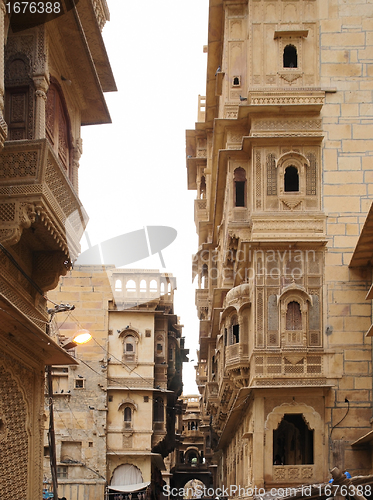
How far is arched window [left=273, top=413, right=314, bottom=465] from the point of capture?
68.1 feet

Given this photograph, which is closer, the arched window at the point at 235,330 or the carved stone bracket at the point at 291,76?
the carved stone bracket at the point at 291,76

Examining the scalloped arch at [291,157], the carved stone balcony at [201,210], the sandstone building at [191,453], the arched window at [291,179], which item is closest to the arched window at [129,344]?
the carved stone balcony at [201,210]

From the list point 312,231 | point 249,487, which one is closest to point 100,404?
point 249,487

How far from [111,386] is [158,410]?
117 inches

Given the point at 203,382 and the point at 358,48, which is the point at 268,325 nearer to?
the point at 358,48

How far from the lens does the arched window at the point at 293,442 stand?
20.8m

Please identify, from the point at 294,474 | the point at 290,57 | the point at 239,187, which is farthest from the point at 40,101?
the point at 290,57

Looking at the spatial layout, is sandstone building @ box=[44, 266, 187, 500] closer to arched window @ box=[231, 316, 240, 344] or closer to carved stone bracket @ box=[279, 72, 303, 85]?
arched window @ box=[231, 316, 240, 344]

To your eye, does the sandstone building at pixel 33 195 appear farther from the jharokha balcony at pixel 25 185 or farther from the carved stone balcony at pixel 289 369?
the carved stone balcony at pixel 289 369

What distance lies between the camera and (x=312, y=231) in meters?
19.2

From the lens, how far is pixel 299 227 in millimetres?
19203

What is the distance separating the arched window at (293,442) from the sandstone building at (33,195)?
9.62m

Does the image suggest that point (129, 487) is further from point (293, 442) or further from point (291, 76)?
point (291, 76)

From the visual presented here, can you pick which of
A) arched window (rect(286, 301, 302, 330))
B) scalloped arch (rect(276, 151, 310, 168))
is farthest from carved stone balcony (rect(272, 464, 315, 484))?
scalloped arch (rect(276, 151, 310, 168))
